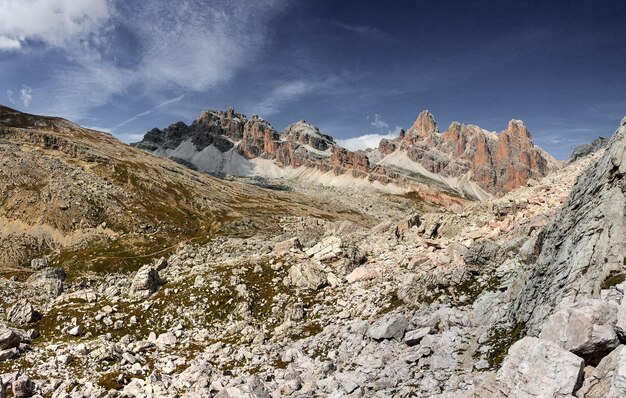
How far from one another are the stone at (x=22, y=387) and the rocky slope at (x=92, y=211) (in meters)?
78.9

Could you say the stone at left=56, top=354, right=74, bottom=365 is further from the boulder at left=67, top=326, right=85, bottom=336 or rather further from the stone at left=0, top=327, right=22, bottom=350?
the boulder at left=67, top=326, right=85, bottom=336

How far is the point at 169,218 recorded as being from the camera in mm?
148875

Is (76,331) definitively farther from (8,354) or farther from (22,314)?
(22,314)

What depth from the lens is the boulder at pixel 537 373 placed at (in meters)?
12.9

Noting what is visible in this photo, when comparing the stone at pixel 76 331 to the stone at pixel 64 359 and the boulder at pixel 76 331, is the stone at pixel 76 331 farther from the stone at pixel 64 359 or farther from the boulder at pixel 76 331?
the stone at pixel 64 359

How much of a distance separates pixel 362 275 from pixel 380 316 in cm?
1067

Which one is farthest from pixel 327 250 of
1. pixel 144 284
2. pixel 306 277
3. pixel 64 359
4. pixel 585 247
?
pixel 585 247

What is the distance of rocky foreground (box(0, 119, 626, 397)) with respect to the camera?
48.7ft

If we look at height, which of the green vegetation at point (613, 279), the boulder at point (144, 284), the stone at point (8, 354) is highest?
the green vegetation at point (613, 279)

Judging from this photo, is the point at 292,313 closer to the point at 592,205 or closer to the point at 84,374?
the point at 84,374

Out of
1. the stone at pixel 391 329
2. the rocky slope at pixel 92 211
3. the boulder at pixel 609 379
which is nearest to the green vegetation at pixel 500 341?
the boulder at pixel 609 379

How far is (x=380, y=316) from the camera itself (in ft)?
101

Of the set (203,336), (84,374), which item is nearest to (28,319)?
(84,374)

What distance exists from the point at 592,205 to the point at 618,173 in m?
1.91
